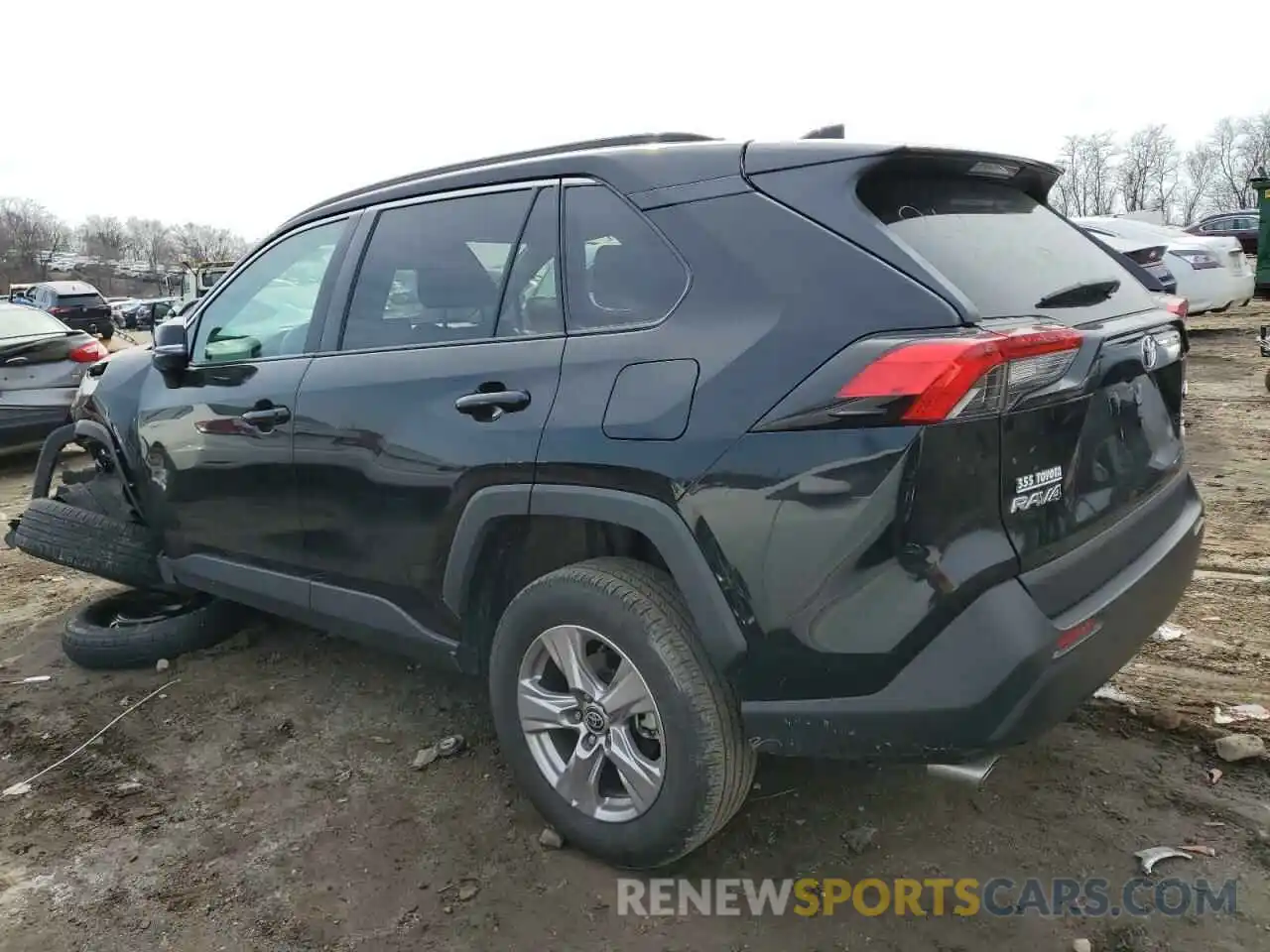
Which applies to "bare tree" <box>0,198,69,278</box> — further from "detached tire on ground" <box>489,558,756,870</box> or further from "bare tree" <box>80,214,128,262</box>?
"detached tire on ground" <box>489,558,756,870</box>

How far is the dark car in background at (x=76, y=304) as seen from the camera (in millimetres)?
25203

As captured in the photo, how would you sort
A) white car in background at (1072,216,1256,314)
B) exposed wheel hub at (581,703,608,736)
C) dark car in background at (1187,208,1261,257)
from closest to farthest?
exposed wheel hub at (581,703,608,736) < white car in background at (1072,216,1256,314) < dark car in background at (1187,208,1261,257)

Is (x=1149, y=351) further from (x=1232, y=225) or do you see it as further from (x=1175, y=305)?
(x=1232, y=225)

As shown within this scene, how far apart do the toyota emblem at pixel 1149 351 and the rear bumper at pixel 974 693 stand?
0.54 metres

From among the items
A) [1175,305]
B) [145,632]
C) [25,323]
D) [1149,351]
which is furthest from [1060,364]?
[25,323]

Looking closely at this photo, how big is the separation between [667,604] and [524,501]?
0.49m

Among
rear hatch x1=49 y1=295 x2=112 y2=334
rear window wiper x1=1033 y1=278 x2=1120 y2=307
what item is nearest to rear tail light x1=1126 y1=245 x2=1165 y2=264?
rear window wiper x1=1033 y1=278 x2=1120 y2=307

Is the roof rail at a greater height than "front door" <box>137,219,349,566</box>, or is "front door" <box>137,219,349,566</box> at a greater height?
the roof rail

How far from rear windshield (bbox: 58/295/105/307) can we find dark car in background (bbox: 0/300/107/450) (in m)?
20.2

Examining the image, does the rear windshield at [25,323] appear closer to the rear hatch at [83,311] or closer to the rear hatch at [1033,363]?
the rear hatch at [1033,363]

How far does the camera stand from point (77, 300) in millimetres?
25766

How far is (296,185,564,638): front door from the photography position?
2.53 m

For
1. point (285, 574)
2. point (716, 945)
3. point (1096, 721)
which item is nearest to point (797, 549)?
point (716, 945)

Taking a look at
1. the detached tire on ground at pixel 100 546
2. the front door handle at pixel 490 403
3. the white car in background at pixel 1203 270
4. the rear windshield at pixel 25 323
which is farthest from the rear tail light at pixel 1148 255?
the rear windshield at pixel 25 323
